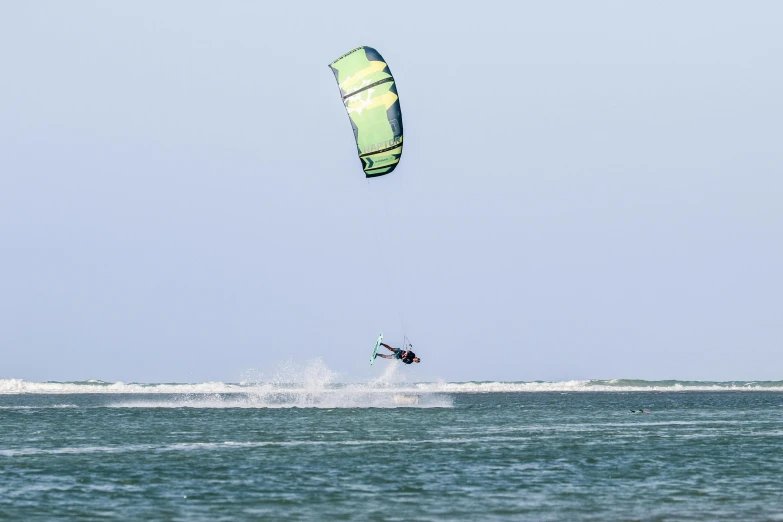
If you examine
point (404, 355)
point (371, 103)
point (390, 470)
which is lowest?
point (390, 470)

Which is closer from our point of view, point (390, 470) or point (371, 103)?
point (390, 470)

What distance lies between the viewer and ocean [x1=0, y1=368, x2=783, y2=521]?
24.7m

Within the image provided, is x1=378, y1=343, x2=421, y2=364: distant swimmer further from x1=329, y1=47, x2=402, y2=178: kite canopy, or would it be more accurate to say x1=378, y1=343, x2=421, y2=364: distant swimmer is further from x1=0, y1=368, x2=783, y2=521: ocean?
x1=329, y1=47, x2=402, y2=178: kite canopy

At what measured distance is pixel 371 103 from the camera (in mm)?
44531

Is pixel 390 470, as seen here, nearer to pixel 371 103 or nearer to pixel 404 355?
pixel 404 355

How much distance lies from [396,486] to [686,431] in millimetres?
25927

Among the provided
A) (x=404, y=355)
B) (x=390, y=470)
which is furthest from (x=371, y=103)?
(x=390, y=470)

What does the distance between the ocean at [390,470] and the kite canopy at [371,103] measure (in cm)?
1211

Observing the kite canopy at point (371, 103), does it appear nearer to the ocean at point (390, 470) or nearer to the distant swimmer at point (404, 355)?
the distant swimmer at point (404, 355)

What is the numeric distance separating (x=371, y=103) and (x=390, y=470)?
58.5 feet

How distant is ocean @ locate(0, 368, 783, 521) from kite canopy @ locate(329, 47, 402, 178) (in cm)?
1211

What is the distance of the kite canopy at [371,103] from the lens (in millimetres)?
44438

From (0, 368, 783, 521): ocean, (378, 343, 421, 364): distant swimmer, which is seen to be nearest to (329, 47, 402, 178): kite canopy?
(378, 343, 421, 364): distant swimmer

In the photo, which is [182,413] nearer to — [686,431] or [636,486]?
[686,431]
